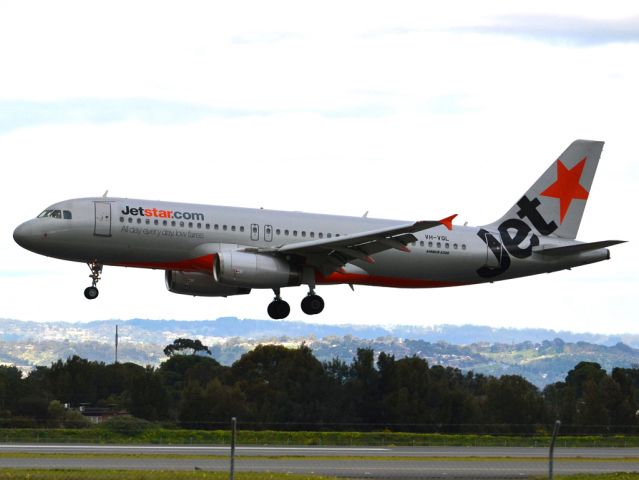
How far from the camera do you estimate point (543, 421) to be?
3858 inches

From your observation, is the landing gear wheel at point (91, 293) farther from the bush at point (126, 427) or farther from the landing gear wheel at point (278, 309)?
the bush at point (126, 427)

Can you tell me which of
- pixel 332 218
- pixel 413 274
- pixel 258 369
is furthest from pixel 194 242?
pixel 258 369

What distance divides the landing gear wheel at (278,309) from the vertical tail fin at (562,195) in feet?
39.6

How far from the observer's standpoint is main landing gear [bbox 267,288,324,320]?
2335 inches

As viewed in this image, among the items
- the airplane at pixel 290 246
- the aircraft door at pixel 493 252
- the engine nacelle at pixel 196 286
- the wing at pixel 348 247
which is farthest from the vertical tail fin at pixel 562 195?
the engine nacelle at pixel 196 286

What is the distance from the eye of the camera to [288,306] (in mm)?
59531

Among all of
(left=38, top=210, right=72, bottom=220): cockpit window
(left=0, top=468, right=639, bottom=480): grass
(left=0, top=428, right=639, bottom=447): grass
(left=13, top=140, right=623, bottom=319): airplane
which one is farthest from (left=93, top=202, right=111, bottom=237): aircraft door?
(left=0, top=468, right=639, bottom=480): grass

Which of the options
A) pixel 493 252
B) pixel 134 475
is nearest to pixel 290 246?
pixel 493 252

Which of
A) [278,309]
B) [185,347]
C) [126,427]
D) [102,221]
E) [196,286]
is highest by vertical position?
[185,347]

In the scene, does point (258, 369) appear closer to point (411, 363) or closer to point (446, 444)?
point (411, 363)

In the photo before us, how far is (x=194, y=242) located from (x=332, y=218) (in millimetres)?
7140

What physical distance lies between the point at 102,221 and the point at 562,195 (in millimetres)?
25185

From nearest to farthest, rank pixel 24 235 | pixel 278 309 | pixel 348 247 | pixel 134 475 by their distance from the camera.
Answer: pixel 134 475, pixel 24 235, pixel 348 247, pixel 278 309

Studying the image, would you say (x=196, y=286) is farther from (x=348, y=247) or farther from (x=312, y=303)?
(x=348, y=247)
